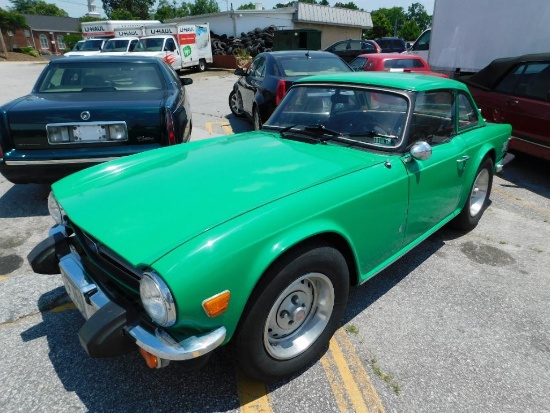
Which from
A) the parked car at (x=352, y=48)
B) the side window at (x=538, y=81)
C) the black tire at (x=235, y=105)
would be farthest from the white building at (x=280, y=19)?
the side window at (x=538, y=81)

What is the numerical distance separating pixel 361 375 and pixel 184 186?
5.12ft

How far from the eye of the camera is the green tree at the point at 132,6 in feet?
220

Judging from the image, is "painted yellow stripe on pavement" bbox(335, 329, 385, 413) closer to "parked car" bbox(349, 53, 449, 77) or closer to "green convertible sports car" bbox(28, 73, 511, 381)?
"green convertible sports car" bbox(28, 73, 511, 381)

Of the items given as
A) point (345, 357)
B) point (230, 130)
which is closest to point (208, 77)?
point (230, 130)

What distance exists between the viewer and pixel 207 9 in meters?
82.9

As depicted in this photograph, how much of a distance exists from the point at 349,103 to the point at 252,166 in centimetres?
109

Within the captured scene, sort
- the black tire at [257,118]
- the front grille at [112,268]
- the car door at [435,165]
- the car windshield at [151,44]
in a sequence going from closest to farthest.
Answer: the front grille at [112,268] < the car door at [435,165] < the black tire at [257,118] < the car windshield at [151,44]

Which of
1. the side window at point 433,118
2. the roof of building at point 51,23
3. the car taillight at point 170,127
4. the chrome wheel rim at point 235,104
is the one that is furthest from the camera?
the roof of building at point 51,23

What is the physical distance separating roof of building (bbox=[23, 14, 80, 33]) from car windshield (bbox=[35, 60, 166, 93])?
72.9 metres

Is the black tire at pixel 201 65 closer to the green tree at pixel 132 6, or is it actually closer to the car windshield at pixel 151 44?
the car windshield at pixel 151 44

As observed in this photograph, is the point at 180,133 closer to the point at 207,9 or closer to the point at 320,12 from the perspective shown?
the point at 320,12

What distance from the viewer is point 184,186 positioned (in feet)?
7.65

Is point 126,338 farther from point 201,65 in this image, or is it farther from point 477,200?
point 201,65

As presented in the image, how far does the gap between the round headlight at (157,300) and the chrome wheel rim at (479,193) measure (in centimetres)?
354
